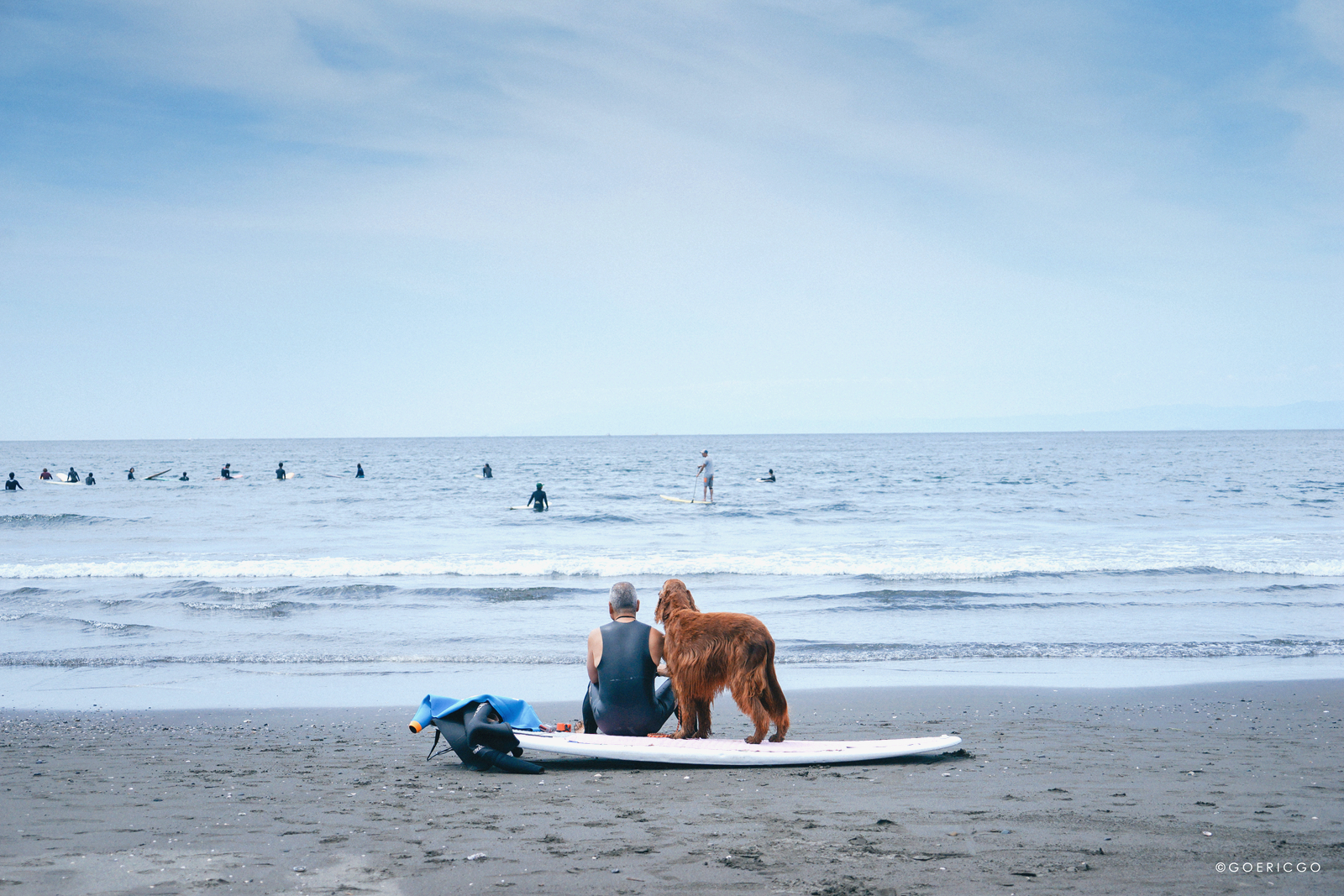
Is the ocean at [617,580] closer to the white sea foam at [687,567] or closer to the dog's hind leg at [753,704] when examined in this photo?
the white sea foam at [687,567]

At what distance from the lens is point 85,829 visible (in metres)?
4.64

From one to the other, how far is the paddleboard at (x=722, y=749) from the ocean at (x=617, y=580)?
2.54m

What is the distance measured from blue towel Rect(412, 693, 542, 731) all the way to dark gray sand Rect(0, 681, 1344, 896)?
311mm

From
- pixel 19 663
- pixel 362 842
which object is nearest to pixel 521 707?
pixel 362 842

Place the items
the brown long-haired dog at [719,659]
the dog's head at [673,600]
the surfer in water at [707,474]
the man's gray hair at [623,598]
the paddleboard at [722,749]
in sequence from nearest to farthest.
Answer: the paddleboard at [722,749] < the brown long-haired dog at [719,659] < the dog's head at [673,600] < the man's gray hair at [623,598] < the surfer in water at [707,474]

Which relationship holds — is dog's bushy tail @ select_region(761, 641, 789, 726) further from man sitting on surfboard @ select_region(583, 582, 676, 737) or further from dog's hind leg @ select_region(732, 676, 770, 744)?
man sitting on surfboard @ select_region(583, 582, 676, 737)

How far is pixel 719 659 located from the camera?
6008 mm

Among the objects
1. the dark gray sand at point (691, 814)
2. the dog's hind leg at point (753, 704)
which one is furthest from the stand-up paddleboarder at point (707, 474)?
the dog's hind leg at point (753, 704)

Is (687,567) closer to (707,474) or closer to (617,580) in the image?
(617,580)

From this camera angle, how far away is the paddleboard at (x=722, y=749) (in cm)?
586

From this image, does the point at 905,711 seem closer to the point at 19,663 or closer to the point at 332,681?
the point at 332,681

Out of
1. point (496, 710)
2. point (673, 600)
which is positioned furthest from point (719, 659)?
point (496, 710)

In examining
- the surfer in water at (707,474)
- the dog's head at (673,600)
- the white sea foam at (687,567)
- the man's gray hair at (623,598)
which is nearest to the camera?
the dog's head at (673,600)

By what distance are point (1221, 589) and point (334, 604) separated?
14.2 metres
